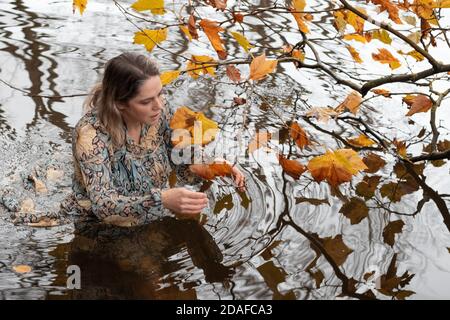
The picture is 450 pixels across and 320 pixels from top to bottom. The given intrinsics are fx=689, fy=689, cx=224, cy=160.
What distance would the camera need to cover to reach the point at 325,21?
259 inches

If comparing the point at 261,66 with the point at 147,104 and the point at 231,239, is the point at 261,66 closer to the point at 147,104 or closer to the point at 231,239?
the point at 147,104

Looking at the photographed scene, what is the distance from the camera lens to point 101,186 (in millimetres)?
3148

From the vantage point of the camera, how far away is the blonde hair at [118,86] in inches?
122

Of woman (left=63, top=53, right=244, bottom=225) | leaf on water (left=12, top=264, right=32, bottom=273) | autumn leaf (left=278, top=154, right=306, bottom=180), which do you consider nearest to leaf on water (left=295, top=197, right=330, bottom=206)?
autumn leaf (left=278, top=154, right=306, bottom=180)

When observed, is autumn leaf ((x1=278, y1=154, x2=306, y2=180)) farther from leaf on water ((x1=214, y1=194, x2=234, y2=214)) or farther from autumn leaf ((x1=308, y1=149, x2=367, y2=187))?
leaf on water ((x1=214, y1=194, x2=234, y2=214))

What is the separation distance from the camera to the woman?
3107 millimetres

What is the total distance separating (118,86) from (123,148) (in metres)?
0.32

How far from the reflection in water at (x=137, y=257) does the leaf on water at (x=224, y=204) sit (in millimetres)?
209

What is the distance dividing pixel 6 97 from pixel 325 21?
10.3 feet

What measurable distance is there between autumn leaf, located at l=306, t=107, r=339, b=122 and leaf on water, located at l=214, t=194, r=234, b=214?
1078 mm

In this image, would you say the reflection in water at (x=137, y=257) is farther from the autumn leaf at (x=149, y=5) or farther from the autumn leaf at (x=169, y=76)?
the autumn leaf at (x=149, y=5)

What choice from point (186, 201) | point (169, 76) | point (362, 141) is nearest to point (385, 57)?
point (362, 141)

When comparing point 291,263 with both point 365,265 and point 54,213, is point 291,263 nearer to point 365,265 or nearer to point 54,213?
point 365,265
